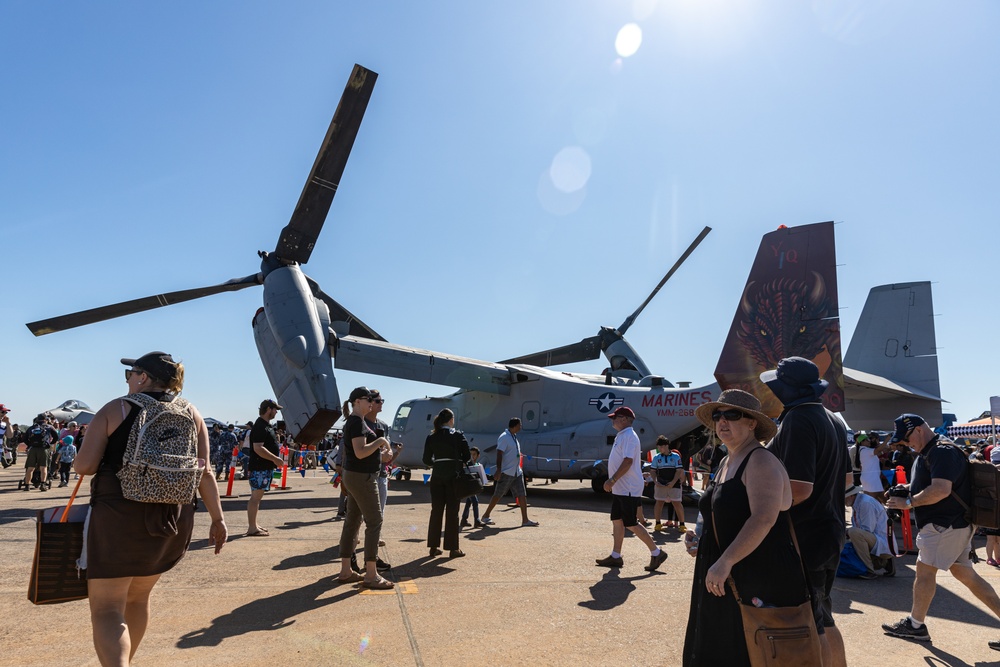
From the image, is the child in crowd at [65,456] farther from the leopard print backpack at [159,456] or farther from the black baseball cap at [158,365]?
the leopard print backpack at [159,456]

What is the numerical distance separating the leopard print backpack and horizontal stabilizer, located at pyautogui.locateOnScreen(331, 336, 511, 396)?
11.6 m

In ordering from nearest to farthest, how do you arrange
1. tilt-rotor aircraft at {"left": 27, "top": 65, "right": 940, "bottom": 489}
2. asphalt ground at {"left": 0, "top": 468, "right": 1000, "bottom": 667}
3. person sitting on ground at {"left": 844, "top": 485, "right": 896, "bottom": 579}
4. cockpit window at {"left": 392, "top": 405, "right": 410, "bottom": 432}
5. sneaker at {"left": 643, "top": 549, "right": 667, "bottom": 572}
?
asphalt ground at {"left": 0, "top": 468, "right": 1000, "bottom": 667} < person sitting on ground at {"left": 844, "top": 485, "right": 896, "bottom": 579} < sneaker at {"left": 643, "top": 549, "right": 667, "bottom": 572} < tilt-rotor aircraft at {"left": 27, "top": 65, "right": 940, "bottom": 489} < cockpit window at {"left": 392, "top": 405, "right": 410, "bottom": 432}

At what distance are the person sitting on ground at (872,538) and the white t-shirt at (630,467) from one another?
202 centimetres

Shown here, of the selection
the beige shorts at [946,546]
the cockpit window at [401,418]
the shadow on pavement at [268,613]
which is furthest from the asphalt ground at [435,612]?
the cockpit window at [401,418]

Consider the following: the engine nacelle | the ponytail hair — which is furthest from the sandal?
the engine nacelle

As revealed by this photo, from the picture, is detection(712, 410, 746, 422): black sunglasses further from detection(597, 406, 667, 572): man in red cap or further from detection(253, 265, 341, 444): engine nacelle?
detection(253, 265, 341, 444): engine nacelle

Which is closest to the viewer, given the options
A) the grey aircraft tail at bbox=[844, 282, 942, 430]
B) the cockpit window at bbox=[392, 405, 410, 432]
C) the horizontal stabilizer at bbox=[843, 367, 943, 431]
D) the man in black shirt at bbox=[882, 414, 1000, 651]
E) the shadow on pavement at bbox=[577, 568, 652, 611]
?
the man in black shirt at bbox=[882, 414, 1000, 651]

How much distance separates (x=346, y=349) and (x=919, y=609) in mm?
12221

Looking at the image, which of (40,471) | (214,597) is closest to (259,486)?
(214,597)

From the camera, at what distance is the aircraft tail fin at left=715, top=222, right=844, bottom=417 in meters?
10.7

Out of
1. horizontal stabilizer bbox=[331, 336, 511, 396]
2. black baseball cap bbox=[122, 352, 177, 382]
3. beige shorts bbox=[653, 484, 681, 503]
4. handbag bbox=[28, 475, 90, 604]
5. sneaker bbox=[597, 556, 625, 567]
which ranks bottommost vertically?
sneaker bbox=[597, 556, 625, 567]

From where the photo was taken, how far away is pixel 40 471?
1280 cm

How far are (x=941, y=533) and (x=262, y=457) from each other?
7.40 meters

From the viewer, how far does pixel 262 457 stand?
805 centimetres
